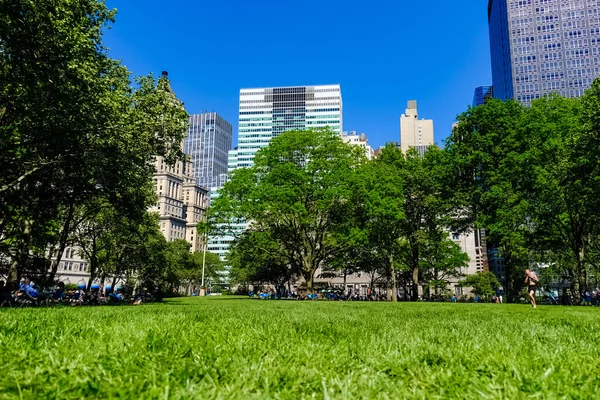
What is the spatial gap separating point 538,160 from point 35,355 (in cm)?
3684

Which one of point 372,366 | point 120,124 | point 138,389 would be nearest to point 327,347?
point 372,366

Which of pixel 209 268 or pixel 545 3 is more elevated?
pixel 545 3

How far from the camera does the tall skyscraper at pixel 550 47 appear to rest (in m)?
154

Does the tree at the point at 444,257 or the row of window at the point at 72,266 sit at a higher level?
the tree at the point at 444,257

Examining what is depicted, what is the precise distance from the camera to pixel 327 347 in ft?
13.2

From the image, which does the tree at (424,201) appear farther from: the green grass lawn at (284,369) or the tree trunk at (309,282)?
the green grass lawn at (284,369)

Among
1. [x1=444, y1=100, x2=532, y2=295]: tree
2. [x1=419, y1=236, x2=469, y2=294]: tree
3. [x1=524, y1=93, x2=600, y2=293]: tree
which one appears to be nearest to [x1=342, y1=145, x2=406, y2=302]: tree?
[x1=444, y1=100, x2=532, y2=295]: tree

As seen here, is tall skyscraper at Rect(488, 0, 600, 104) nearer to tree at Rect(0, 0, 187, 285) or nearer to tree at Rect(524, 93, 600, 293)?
tree at Rect(524, 93, 600, 293)

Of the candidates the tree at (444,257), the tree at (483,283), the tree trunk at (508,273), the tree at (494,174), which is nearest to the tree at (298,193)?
the tree at (494,174)

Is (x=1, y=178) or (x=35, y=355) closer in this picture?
(x=35, y=355)

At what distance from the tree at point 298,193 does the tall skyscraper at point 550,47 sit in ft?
467

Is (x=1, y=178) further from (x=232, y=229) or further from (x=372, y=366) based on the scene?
(x=372, y=366)

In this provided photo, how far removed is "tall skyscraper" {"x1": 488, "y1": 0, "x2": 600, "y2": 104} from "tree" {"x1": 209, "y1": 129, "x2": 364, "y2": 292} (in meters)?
142

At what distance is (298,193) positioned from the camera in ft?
121
